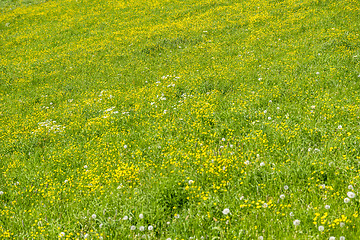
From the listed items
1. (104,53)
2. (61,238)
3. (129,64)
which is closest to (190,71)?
(129,64)

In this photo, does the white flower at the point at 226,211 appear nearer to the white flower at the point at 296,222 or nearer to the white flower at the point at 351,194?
the white flower at the point at 296,222

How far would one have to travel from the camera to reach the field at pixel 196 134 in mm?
4363

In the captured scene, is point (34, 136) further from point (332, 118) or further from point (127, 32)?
point (127, 32)

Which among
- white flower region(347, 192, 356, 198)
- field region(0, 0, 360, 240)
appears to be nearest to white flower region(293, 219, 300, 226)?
field region(0, 0, 360, 240)

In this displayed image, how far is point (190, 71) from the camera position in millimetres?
10781

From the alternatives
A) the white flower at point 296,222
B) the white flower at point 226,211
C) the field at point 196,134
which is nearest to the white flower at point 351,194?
the field at point 196,134

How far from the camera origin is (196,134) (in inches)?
264

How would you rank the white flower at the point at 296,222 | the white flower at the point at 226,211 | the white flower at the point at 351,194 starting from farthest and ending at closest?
the white flower at the point at 226,211
the white flower at the point at 351,194
the white flower at the point at 296,222

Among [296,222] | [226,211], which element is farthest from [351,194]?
[226,211]

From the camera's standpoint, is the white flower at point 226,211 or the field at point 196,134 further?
the field at point 196,134

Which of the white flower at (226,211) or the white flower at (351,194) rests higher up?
the white flower at (351,194)

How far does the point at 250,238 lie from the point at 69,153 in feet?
16.3

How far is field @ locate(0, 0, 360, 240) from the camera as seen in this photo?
14.3ft

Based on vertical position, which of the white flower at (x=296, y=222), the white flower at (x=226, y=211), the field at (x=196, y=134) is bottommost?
the field at (x=196, y=134)
